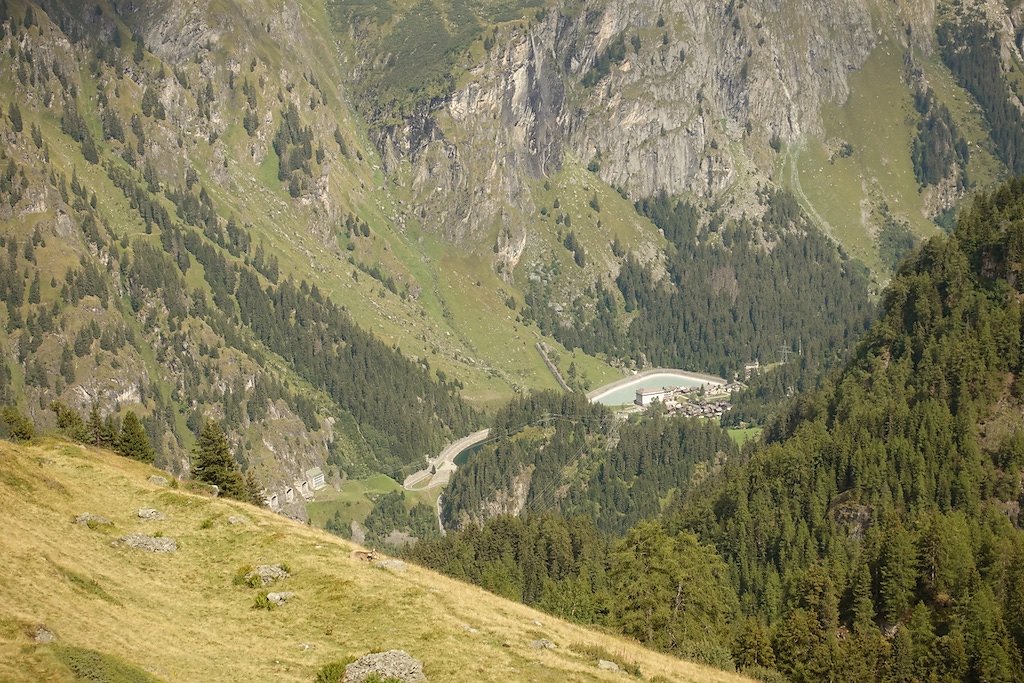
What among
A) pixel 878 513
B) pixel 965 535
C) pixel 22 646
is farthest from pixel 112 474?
pixel 878 513

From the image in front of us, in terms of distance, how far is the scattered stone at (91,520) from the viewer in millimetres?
83250

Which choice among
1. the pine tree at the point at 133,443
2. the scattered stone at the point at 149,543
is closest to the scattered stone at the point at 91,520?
the scattered stone at the point at 149,543

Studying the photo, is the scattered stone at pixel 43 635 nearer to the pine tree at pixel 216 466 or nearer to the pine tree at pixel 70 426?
the pine tree at pixel 216 466

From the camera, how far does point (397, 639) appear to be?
231 feet

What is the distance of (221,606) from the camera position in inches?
2936

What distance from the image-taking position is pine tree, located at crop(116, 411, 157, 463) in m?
131

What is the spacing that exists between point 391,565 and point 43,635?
2865cm

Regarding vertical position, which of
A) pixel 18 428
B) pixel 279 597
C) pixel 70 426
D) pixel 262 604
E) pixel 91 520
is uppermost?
pixel 70 426

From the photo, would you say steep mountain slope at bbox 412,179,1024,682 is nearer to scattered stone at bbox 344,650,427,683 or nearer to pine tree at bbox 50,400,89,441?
scattered stone at bbox 344,650,427,683

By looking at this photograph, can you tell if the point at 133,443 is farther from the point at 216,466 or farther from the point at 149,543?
the point at 149,543

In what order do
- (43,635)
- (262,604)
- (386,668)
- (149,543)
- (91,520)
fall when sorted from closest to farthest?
(43,635) → (386,668) → (262,604) → (149,543) → (91,520)

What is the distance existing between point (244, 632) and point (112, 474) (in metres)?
34.1

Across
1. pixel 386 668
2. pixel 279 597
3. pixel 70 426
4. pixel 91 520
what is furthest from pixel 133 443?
pixel 386 668

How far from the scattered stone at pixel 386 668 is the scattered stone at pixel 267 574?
555 inches
